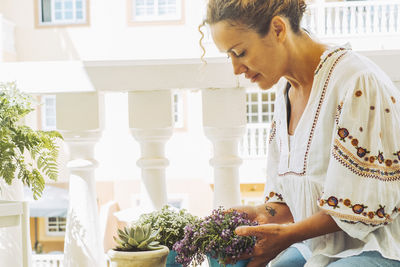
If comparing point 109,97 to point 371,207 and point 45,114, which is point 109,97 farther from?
point 371,207

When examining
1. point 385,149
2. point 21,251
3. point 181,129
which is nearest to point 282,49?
point 385,149

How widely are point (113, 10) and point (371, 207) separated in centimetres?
1140

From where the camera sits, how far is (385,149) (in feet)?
3.52

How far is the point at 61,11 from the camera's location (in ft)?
40.8

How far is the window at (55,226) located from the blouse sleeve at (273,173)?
1150cm

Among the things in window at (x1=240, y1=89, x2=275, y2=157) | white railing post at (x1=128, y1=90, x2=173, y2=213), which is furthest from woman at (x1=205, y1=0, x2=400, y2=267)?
window at (x1=240, y1=89, x2=275, y2=157)

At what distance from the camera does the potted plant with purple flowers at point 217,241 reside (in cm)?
111

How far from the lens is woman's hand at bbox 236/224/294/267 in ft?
3.57

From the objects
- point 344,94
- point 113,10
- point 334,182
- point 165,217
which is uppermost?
point 113,10

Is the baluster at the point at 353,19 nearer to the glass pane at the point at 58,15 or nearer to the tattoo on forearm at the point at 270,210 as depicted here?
the glass pane at the point at 58,15

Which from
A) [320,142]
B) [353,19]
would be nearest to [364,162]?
[320,142]

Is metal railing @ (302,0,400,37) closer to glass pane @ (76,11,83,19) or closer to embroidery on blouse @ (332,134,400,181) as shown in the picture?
glass pane @ (76,11,83,19)

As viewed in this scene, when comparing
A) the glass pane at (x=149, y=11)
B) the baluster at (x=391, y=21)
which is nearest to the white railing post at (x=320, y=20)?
the baluster at (x=391, y=21)

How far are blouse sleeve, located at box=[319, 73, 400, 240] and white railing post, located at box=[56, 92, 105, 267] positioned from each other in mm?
701
